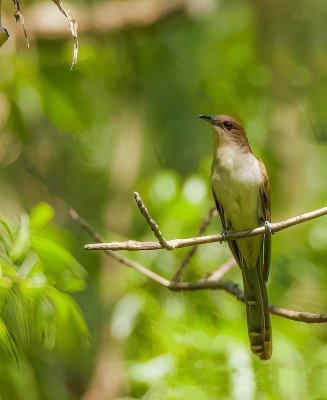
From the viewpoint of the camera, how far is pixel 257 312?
4.27 m

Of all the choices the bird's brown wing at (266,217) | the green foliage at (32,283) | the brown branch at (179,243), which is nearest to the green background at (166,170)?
the bird's brown wing at (266,217)

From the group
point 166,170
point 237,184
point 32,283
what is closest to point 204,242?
point 32,283

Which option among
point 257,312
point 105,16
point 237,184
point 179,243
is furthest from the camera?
point 105,16

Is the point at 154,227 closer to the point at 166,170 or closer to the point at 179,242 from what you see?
the point at 179,242

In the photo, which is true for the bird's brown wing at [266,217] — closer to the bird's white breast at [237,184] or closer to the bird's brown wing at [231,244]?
the bird's white breast at [237,184]

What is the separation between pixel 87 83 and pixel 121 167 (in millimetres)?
768

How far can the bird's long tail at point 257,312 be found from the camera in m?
4.10

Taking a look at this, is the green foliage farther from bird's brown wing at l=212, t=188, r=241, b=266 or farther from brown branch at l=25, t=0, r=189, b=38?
brown branch at l=25, t=0, r=189, b=38

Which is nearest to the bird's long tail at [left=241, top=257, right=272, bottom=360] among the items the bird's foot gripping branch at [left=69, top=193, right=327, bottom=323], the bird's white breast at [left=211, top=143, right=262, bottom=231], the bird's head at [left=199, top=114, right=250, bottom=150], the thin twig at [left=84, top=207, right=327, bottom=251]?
the bird's foot gripping branch at [left=69, top=193, right=327, bottom=323]

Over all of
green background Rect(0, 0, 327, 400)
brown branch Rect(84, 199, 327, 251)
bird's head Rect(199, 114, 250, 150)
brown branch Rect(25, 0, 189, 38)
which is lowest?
green background Rect(0, 0, 327, 400)

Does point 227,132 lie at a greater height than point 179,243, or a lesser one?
lesser

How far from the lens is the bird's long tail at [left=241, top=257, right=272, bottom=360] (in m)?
4.10

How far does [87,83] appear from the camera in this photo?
6.82 metres

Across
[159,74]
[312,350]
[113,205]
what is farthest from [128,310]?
[159,74]
